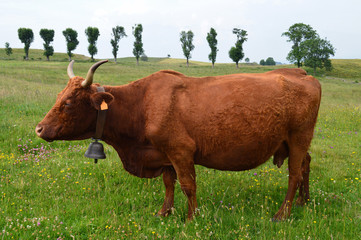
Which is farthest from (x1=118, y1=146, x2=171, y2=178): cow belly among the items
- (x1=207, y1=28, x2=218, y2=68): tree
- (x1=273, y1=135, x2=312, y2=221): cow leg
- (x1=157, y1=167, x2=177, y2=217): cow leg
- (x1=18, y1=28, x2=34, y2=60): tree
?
(x1=18, y1=28, x2=34, y2=60): tree

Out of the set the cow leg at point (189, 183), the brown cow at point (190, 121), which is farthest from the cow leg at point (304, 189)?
the cow leg at point (189, 183)

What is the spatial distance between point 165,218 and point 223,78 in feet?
8.00

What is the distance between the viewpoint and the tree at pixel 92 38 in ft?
255

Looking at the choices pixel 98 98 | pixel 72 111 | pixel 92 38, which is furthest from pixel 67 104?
pixel 92 38

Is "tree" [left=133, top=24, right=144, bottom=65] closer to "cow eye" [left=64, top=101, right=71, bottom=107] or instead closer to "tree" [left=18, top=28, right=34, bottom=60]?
"tree" [left=18, top=28, right=34, bottom=60]

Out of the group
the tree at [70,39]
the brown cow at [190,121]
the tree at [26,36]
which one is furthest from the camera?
the tree at [26,36]

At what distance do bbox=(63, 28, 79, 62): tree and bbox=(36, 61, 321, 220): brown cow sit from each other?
3199 inches

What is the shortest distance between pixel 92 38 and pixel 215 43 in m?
36.8

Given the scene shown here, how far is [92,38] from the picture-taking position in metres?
80.3

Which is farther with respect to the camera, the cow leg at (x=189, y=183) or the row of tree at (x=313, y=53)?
the row of tree at (x=313, y=53)

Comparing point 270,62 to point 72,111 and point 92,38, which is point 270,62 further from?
point 72,111

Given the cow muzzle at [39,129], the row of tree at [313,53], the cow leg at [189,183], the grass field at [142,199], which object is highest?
the row of tree at [313,53]

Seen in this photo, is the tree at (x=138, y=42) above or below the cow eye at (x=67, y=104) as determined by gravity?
above

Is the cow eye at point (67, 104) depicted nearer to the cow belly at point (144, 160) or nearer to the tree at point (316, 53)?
the cow belly at point (144, 160)
